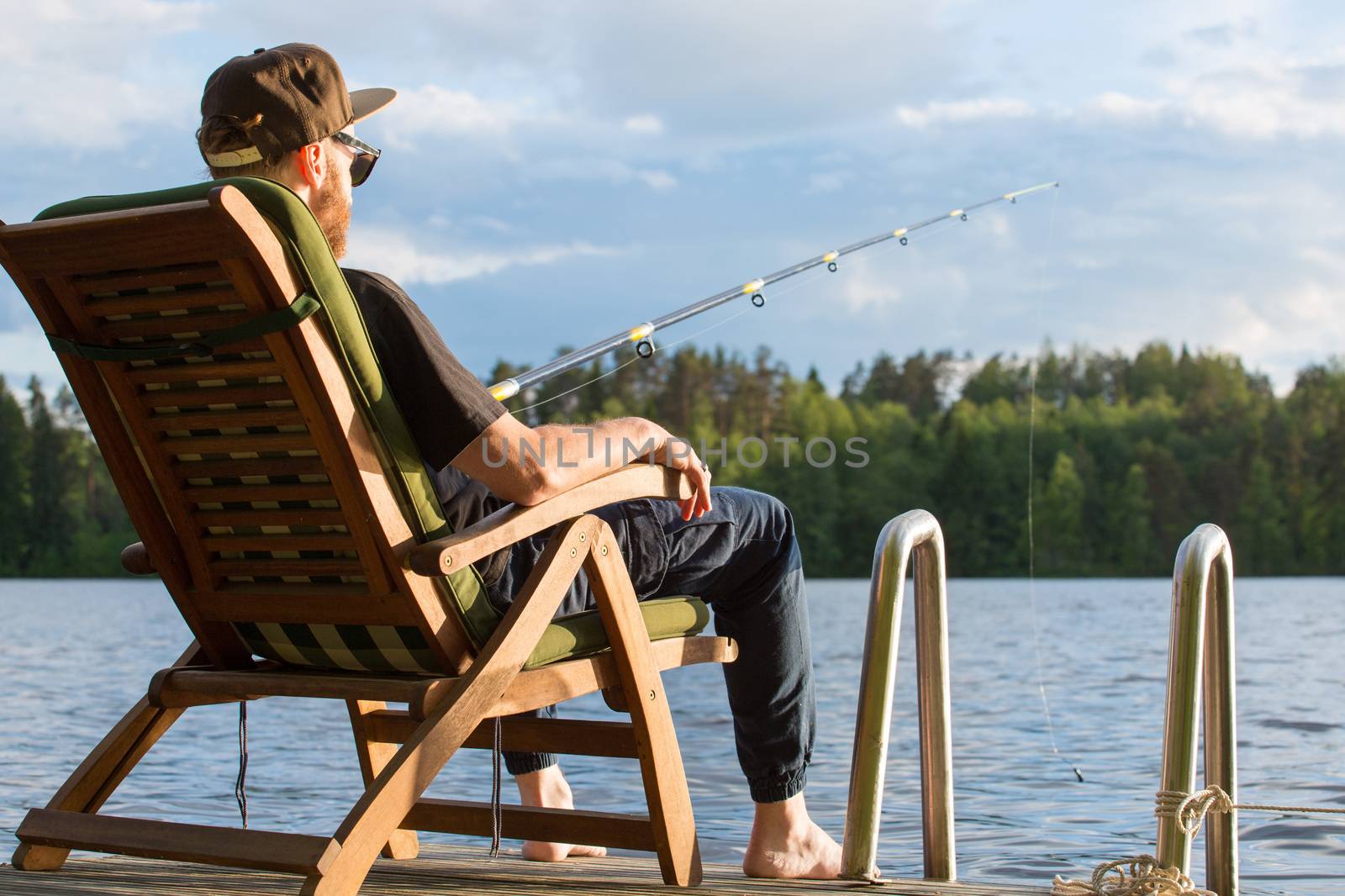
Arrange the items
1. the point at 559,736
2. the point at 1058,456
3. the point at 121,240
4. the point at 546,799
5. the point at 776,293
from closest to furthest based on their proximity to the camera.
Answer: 1. the point at 121,240
2. the point at 559,736
3. the point at 546,799
4. the point at 776,293
5. the point at 1058,456

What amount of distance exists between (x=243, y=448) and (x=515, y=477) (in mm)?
425

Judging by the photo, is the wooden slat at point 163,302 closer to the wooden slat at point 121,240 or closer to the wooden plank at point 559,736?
the wooden slat at point 121,240

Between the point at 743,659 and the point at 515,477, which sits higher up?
the point at 515,477

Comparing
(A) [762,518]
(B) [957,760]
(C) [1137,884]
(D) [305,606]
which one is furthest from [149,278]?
(B) [957,760]

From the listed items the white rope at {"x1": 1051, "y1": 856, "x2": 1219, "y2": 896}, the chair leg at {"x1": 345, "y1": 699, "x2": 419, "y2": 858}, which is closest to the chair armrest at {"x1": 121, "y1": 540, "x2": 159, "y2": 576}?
the chair leg at {"x1": 345, "y1": 699, "x2": 419, "y2": 858}

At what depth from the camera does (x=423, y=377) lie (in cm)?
217

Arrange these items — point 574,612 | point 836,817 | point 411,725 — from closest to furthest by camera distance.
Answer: point 574,612, point 411,725, point 836,817

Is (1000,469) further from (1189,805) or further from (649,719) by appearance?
(649,719)

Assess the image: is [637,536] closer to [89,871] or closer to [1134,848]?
[89,871]

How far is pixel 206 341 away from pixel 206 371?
9 cm

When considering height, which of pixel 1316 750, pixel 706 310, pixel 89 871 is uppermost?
pixel 706 310

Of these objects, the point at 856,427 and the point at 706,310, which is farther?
the point at 856,427

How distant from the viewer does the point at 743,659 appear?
107 inches

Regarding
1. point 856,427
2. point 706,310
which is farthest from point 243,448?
point 856,427
